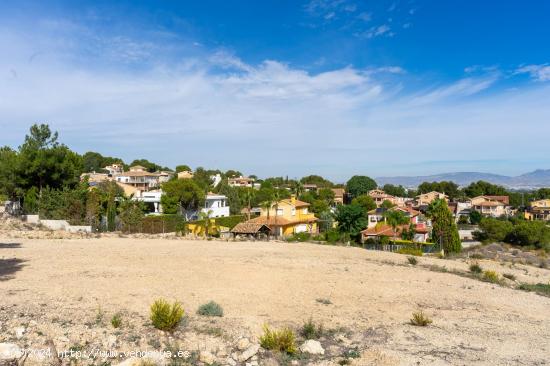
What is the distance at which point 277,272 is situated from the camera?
1944cm

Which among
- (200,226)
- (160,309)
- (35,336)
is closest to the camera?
(35,336)

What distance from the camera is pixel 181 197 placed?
5881 centimetres

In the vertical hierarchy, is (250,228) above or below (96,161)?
below

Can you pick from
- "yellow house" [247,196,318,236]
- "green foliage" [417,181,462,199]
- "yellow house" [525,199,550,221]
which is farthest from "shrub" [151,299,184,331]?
"green foliage" [417,181,462,199]

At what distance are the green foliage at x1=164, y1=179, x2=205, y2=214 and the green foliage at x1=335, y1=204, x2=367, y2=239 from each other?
20.9 metres

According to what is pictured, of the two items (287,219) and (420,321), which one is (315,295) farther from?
(287,219)

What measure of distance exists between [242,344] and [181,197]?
50.6 meters

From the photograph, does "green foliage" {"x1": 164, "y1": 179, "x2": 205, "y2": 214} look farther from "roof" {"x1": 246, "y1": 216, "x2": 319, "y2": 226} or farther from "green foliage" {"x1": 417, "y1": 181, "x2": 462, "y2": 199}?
"green foliage" {"x1": 417, "y1": 181, "x2": 462, "y2": 199}

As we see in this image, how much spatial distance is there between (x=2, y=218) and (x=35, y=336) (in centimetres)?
3207

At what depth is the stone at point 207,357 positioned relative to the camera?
8852 millimetres

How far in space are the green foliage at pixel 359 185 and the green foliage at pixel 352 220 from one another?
66414mm

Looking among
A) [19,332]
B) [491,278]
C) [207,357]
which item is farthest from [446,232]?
[19,332]

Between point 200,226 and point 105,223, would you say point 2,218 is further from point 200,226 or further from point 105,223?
point 200,226

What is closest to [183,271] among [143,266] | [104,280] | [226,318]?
[143,266]
